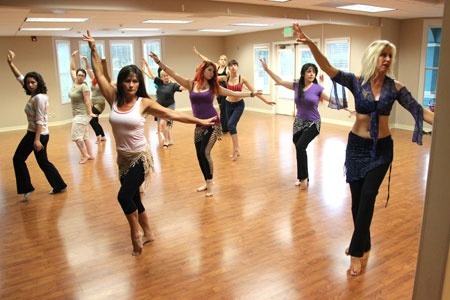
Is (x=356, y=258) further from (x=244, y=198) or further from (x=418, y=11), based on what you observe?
(x=418, y=11)

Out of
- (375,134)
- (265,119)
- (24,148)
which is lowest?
(265,119)

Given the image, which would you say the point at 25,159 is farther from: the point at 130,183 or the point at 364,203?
the point at 364,203

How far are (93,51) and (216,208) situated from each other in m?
2.12

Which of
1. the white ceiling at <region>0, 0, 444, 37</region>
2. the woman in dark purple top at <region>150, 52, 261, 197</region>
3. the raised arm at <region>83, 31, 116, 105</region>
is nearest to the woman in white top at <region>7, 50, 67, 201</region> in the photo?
the white ceiling at <region>0, 0, 444, 37</region>

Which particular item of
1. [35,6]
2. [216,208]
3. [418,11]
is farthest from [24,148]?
[418,11]

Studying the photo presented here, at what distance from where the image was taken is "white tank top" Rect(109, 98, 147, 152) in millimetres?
3062

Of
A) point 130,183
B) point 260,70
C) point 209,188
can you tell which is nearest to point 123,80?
point 130,183

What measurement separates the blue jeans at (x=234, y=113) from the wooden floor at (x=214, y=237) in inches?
26.5

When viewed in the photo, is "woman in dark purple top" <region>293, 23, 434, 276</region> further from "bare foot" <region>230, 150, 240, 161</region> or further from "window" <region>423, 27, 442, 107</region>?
"window" <region>423, 27, 442, 107</region>

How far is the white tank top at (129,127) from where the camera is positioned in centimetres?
306

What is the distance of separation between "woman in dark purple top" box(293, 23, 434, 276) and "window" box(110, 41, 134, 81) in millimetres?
11501

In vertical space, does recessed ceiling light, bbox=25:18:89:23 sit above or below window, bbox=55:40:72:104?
above

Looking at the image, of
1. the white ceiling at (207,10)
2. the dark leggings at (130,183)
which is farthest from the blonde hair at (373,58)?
the white ceiling at (207,10)

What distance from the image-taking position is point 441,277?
91 cm
